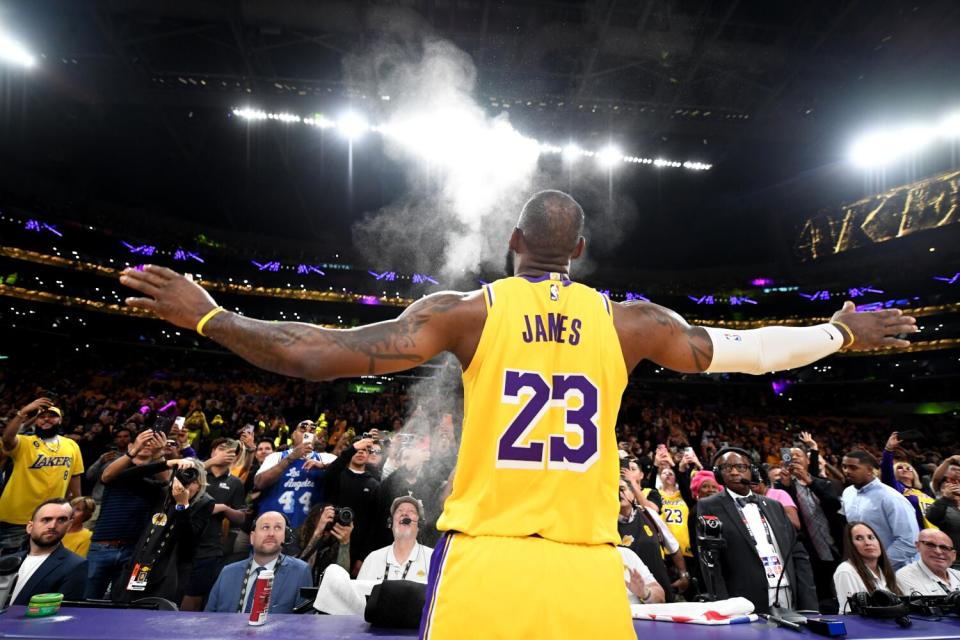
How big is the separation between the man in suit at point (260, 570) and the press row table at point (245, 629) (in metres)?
1.53

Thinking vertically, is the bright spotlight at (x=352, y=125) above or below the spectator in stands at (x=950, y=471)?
above

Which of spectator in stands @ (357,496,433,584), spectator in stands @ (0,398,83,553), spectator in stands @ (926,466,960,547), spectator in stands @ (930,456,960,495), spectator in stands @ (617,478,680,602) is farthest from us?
spectator in stands @ (0,398,83,553)

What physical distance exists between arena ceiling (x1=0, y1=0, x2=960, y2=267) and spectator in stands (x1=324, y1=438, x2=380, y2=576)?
339 inches

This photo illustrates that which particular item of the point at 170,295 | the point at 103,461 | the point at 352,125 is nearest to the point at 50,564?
the point at 103,461

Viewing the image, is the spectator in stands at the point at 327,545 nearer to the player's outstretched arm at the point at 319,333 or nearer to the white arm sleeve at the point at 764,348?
the player's outstretched arm at the point at 319,333

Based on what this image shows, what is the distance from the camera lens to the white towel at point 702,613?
2.47 meters

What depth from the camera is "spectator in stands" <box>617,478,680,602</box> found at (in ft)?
14.6

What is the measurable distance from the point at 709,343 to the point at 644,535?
11.1ft

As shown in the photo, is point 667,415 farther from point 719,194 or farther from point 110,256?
point 110,256

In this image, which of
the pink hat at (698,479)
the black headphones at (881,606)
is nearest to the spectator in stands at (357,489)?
the pink hat at (698,479)

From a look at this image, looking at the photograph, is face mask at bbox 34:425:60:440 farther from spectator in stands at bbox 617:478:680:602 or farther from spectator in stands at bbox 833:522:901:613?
spectator in stands at bbox 833:522:901:613

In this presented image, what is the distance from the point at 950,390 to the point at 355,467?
87.2 feet

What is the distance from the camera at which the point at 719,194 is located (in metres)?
20.5

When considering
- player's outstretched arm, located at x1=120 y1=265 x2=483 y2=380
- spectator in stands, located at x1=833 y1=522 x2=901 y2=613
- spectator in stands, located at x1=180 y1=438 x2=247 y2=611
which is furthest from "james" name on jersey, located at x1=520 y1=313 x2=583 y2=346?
spectator in stands, located at x1=180 y1=438 x2=247 y2=611
